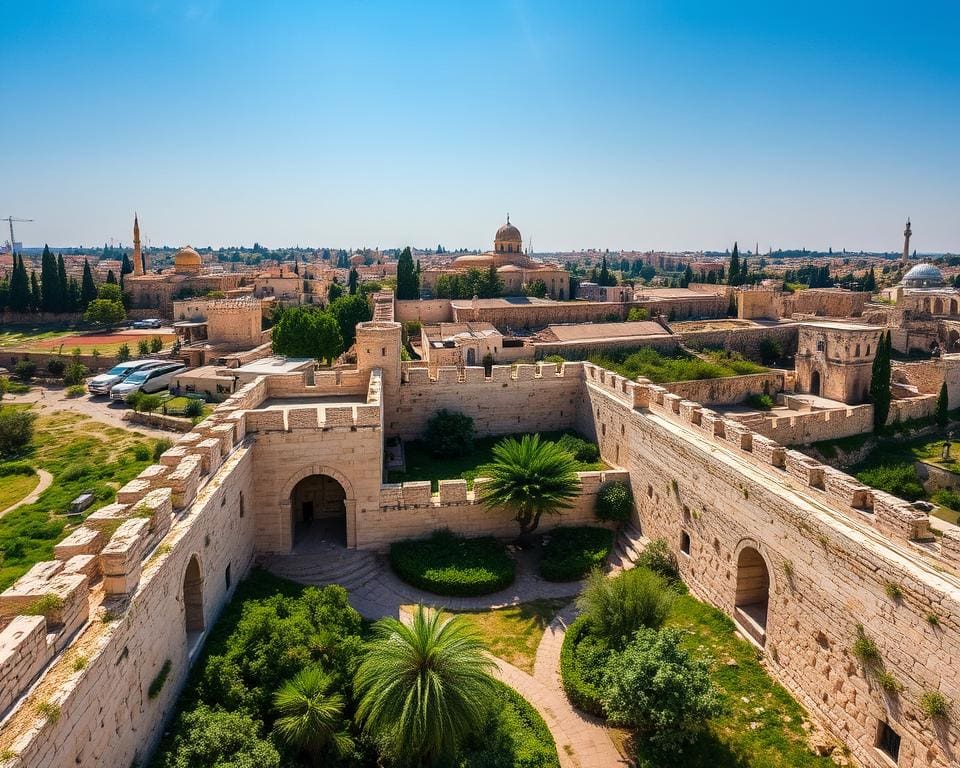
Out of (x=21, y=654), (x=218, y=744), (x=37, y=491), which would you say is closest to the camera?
(x=21, y=654)

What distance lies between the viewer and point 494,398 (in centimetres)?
1873

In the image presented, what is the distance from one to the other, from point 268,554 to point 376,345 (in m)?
6.68

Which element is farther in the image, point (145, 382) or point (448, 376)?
point (145, 382)

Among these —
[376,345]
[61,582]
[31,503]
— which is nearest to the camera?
[61,582]

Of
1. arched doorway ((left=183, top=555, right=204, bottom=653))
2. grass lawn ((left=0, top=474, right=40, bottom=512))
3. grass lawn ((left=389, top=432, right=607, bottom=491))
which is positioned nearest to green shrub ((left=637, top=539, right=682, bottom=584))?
grass lawn ((left=389, top=432, right=607, bottom=491))

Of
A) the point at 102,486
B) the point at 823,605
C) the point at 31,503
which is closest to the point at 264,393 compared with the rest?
the point at 102,486

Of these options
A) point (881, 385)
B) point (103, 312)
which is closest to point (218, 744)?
point (881, 385)

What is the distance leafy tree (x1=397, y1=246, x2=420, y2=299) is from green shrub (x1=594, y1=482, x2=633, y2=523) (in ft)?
101

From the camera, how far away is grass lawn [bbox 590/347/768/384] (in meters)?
27.7

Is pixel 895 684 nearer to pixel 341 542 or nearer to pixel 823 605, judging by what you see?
pixel 823 605

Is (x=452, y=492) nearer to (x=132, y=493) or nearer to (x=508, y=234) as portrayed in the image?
(x=132, y=493)

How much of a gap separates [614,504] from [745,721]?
5.97m

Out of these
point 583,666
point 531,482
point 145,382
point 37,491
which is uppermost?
point 531,482

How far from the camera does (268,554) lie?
12.7m
